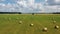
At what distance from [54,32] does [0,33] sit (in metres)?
2.26

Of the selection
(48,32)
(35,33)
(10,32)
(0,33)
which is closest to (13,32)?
(10,32)

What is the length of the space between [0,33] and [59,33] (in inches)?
96.2

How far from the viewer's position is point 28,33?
6430 mm

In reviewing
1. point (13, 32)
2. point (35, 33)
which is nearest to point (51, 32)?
point (35, 33)

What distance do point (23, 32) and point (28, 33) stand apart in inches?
11.9

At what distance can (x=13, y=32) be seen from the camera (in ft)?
21.7

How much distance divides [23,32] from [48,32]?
106cm

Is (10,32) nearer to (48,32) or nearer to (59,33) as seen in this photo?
(48,32)

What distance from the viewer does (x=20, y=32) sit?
21.7 feet

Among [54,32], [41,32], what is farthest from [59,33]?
[41,32]

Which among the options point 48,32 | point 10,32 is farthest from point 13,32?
point 48,32

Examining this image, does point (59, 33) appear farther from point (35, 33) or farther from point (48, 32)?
point (35, 33)

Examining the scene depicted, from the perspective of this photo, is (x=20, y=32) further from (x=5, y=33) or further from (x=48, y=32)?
(x=48, y=32)

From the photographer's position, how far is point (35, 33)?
6395 millimetres
